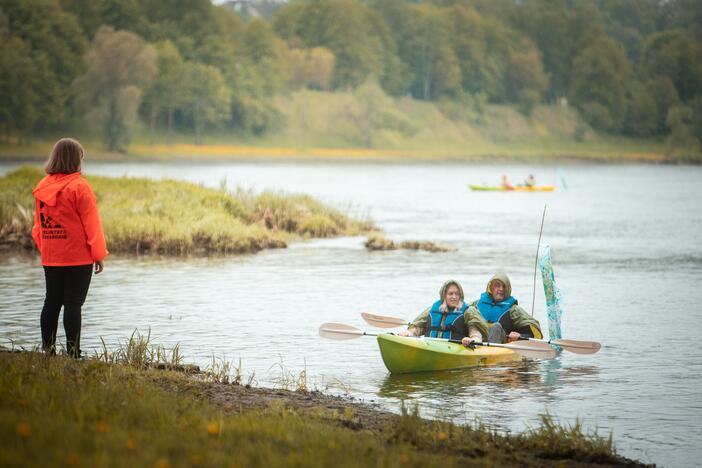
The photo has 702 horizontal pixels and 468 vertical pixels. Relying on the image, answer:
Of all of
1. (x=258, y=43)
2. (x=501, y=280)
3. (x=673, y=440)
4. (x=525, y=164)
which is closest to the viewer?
(x=673, y=440)

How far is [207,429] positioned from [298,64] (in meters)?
141

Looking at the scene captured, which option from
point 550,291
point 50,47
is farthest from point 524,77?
point 550,291

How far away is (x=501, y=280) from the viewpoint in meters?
13.8

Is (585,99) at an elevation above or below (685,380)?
above

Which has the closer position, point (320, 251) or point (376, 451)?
point (376, 451)

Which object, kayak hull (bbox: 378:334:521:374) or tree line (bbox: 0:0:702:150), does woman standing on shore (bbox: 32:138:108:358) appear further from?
tree line (bbox: 0:0:702:150)

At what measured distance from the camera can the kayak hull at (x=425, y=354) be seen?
1252 centimetres

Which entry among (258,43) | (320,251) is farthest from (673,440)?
(258,43)

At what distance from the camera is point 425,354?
12.6 meters

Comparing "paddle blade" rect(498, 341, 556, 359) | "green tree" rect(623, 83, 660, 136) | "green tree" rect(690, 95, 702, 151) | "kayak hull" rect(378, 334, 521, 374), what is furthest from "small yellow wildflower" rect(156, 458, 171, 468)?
"green tree" rect(623, 83, 660, 136)

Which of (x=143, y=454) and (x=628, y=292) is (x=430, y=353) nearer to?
(x=143, y=454)

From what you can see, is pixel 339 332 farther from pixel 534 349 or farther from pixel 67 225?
pixel 67 225

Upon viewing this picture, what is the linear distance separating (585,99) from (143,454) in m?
165

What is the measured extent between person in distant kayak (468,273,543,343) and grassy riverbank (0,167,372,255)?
14094 mm
